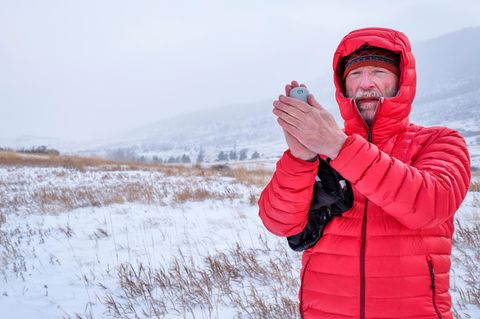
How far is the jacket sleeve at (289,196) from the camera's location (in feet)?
4.67

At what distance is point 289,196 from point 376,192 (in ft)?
1.36

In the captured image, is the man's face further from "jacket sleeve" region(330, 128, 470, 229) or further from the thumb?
the thumb

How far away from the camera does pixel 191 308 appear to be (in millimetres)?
3174

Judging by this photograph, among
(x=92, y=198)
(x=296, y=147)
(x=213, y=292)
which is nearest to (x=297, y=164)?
(x=296, y=147)

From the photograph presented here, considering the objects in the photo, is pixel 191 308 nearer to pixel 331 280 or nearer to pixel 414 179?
pixel 331 280

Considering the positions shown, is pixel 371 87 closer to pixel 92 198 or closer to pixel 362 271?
pixel 362 271

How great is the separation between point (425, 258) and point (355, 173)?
2.07 ft

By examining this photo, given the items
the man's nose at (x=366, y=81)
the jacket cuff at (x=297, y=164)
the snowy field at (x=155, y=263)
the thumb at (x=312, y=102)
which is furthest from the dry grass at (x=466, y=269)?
the thumb at (x=312, y=102)

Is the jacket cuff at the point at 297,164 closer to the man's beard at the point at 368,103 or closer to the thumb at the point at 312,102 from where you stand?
the thumb at the point at 312,102

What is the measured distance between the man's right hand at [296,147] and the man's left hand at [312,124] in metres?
0.11

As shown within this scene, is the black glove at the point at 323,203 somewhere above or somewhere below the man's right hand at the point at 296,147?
below

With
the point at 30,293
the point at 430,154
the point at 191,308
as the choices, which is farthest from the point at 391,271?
the point at 30,293

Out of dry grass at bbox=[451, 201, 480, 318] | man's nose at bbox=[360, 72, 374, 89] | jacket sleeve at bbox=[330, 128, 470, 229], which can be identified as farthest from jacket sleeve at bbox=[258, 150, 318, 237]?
dry grass at bbox=[451, 201, 480, 318]

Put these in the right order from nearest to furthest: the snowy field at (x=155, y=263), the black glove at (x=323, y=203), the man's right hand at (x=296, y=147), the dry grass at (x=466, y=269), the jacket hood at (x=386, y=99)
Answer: the man's right hand at (x=296, y=147), the black glove at (x=323, y=203), the jacket hood at (x=386, y=99), the dry grass at (x=466, y=269), the snowy field at (x=155, y=263)
